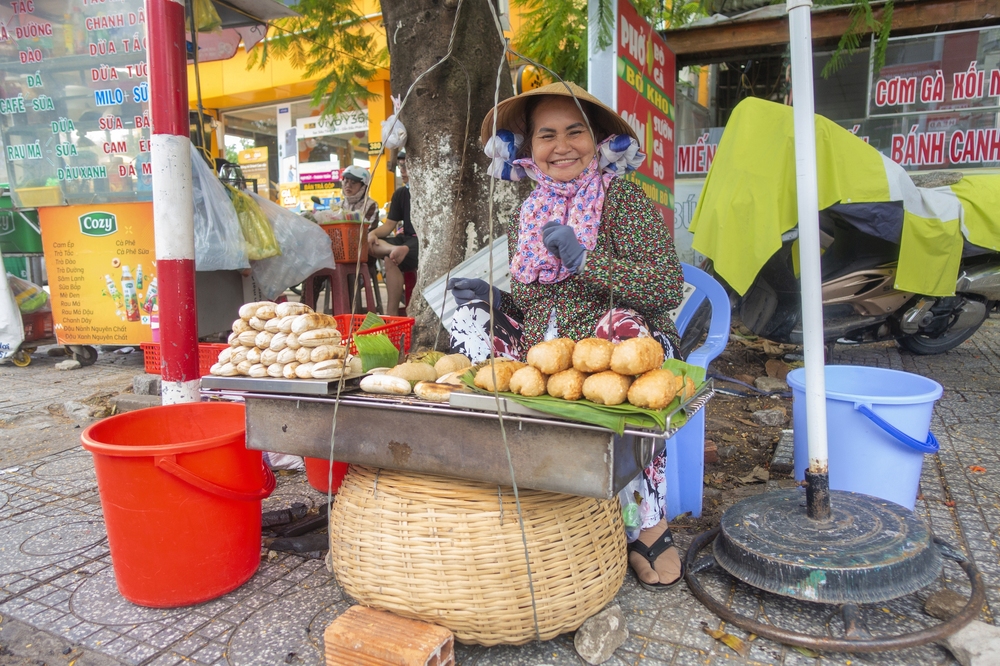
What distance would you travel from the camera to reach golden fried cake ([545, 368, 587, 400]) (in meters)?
1.70

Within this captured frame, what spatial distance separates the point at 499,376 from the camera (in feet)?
5.92

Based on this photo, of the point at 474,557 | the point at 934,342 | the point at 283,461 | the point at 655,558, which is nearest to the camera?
the point at 474,557

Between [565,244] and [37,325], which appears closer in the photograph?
[565,244]

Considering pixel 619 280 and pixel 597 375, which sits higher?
pixel 619 280

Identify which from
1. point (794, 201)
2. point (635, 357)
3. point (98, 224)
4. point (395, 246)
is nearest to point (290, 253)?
point (395, 246)

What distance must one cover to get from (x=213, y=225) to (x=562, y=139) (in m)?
3.03

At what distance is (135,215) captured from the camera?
5.16 m

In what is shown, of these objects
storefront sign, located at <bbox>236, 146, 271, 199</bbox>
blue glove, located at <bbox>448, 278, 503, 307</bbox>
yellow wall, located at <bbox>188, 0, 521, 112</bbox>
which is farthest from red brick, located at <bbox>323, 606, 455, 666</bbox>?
storefront sign, located at <bbox>236, 146, 271, 199</bbox>

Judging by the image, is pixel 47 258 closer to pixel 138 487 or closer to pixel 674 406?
pixel 138 487

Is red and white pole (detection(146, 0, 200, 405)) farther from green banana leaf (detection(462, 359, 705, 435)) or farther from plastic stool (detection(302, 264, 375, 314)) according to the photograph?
plastic stool (detection(302, 264, 375, 314))

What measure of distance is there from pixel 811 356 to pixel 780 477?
1.33 metres

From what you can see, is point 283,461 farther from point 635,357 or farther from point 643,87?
point 643,87

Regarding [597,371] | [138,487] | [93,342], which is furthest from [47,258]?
[597,371]

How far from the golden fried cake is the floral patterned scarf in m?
0.80
